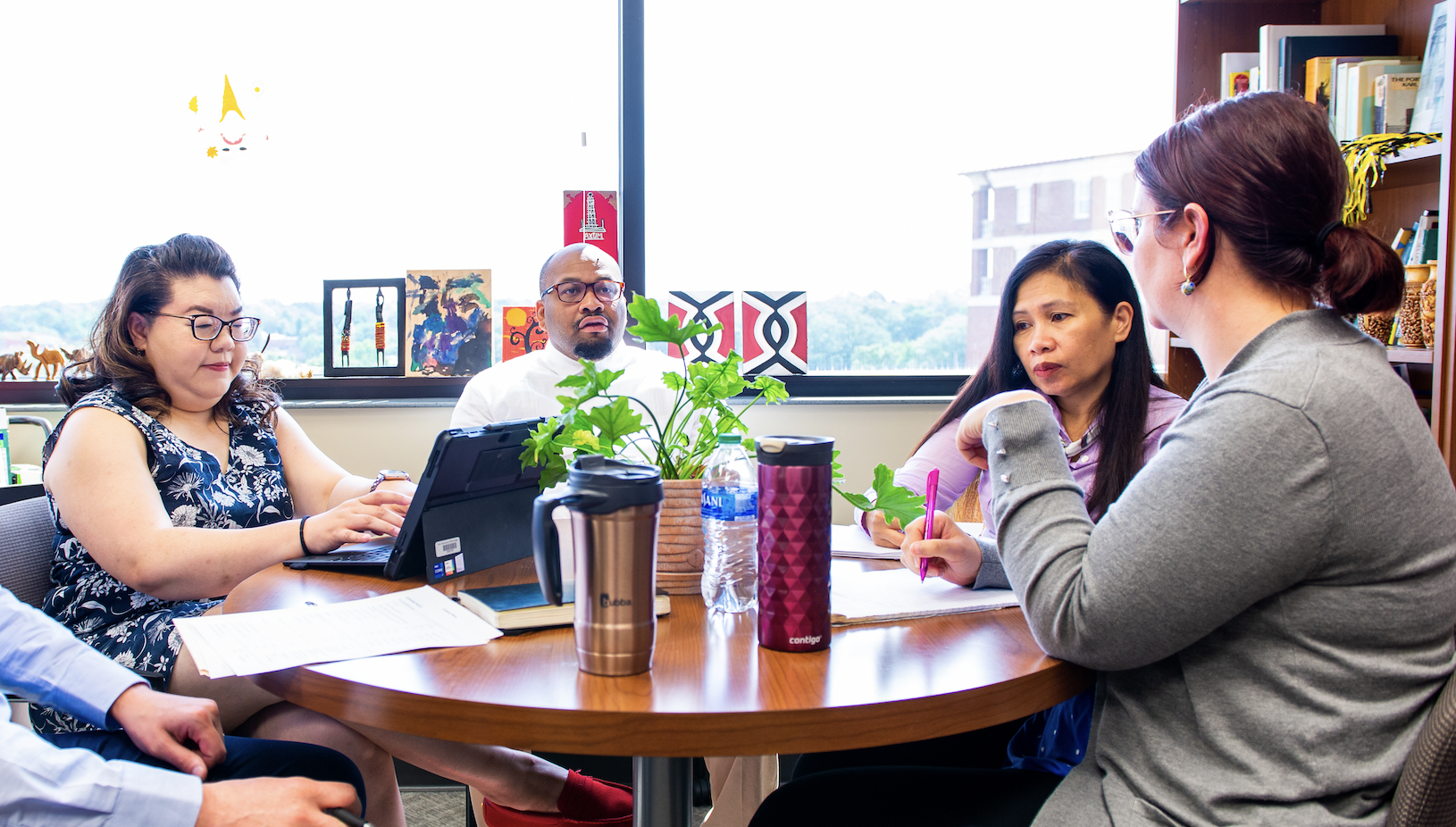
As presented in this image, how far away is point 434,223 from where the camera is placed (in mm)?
3098

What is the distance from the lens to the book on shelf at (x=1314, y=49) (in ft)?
7.97

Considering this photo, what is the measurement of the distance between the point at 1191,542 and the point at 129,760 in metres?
1.24

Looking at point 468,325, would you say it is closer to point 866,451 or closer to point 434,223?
point 434,223

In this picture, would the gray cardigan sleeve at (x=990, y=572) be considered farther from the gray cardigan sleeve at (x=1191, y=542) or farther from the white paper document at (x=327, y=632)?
the white paper document at (x=327, y=632)

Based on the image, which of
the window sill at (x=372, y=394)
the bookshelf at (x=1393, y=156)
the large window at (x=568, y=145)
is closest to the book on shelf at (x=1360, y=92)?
the bookshelf at (x=1393, y=156)

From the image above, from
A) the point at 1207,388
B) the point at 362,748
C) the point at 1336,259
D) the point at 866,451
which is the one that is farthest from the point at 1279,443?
the point at 866,451

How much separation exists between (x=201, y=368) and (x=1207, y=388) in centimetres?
167

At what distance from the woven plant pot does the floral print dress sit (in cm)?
86

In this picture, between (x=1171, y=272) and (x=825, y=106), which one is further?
(x=825, y=106)

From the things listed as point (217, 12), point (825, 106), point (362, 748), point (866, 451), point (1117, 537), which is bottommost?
point (362, 748)

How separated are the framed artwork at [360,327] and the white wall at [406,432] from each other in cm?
Answer: 19

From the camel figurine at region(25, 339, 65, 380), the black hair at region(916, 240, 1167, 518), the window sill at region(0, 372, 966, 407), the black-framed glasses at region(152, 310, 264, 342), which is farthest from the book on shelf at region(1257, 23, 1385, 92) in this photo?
the camel figurine at region(25, 339, 65, 380)

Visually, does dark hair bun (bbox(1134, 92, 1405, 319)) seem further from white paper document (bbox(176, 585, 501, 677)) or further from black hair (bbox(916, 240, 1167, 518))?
white paper document (bbox(176, 585, 501, 677))

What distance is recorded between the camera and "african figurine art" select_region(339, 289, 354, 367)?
9.98 feet
